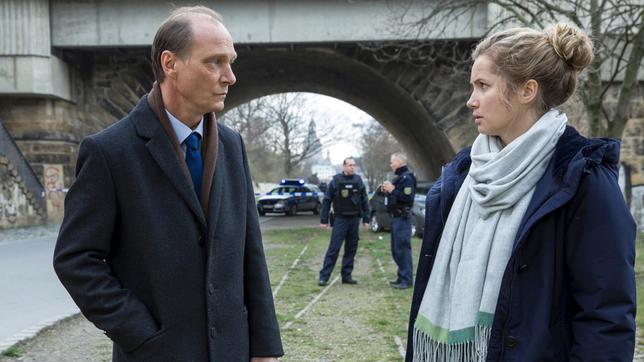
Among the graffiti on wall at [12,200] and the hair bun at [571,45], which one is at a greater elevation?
the hair bun at [571,45]

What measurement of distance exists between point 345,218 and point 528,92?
7191mm

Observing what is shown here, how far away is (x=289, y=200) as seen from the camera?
95.5ft

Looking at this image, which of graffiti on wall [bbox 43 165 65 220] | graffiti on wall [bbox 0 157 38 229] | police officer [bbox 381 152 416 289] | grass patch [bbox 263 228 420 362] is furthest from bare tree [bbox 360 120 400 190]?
police officer [bbox 381 152 416 289]

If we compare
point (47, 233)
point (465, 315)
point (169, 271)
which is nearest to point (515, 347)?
point (465, 315)

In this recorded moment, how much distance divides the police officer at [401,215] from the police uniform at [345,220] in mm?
532

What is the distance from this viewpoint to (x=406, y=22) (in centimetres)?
1471

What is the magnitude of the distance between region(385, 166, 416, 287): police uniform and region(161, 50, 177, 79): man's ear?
702cm

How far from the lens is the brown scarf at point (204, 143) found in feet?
6.77

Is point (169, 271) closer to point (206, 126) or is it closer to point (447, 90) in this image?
point (206, 126)

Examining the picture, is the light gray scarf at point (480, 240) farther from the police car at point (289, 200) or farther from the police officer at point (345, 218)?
the police car at point (289, 200)

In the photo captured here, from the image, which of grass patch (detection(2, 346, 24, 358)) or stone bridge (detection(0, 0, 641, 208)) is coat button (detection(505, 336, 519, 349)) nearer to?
grass patch (detection(2, 346, 24, 358))

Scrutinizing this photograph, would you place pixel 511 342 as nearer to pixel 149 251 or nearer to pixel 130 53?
pixel 149 251

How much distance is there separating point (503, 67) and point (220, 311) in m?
1.28


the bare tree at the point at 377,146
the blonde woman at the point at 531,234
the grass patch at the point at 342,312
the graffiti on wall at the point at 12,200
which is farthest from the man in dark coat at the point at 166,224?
the bare tree at the point at 377,146
